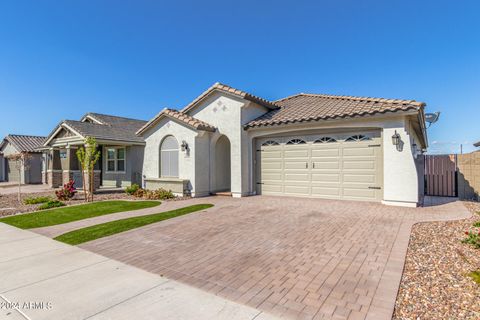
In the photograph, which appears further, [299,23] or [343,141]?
[299,23]

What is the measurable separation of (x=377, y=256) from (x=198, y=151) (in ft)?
35.1

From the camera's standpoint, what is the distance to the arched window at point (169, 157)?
1494 cm

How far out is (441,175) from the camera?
45.9ft

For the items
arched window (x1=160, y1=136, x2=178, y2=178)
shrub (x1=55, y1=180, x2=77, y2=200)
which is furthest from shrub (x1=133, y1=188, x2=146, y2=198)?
shrub (x1=55, y1=180, x2=77, y2=200)

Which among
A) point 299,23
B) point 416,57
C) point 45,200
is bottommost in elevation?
point 45,200

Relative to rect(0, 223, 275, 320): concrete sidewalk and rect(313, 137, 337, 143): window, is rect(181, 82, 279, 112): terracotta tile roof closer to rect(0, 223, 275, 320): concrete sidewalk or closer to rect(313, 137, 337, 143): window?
rect(313, 137, 337, 143): window

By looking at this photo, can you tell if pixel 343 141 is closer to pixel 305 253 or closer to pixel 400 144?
pixel 400 144

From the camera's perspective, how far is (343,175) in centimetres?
1159

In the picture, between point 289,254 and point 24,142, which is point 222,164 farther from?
point 24,142

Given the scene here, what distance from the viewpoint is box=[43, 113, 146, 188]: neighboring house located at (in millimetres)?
18266

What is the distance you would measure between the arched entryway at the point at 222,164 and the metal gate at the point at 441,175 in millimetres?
12015

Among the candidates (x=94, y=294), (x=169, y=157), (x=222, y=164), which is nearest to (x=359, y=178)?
(x=222, y=164)

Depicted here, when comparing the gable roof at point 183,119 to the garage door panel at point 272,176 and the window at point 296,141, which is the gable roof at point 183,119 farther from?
the window at point 296,141

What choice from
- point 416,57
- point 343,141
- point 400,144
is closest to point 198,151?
point 343,141
